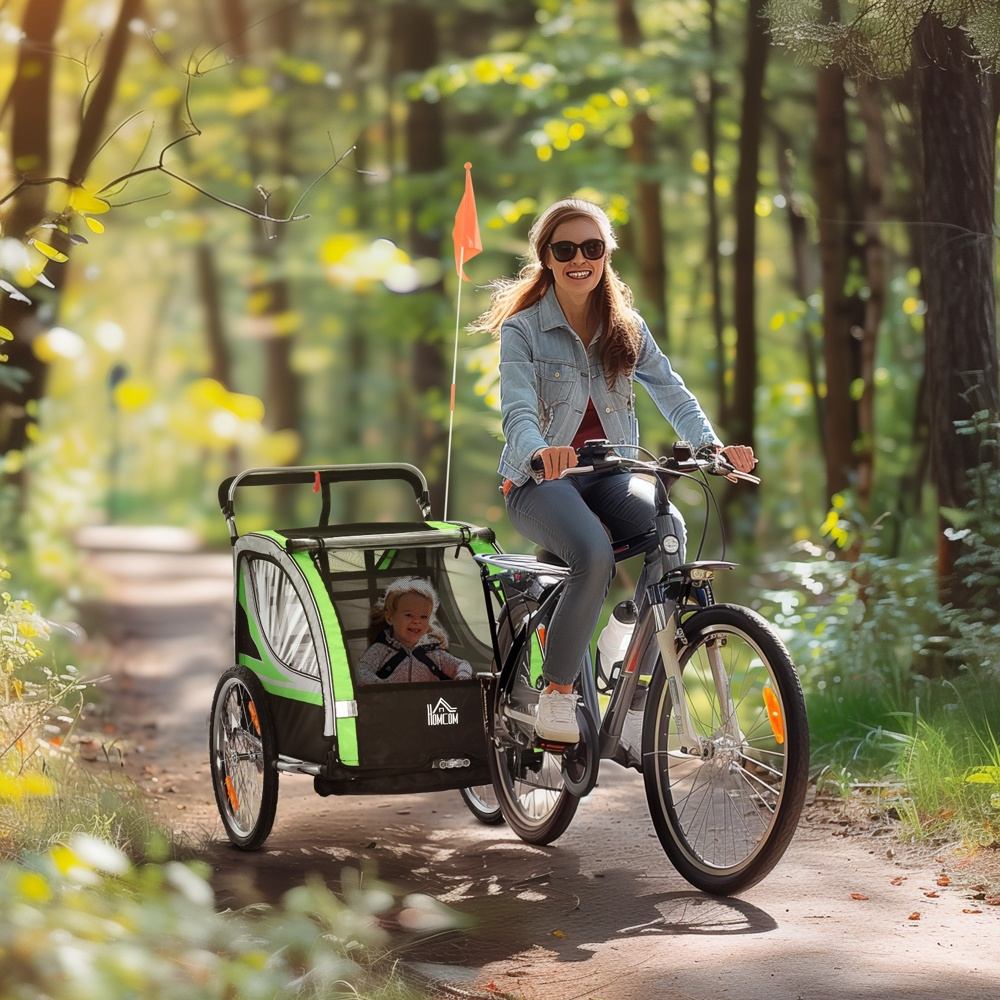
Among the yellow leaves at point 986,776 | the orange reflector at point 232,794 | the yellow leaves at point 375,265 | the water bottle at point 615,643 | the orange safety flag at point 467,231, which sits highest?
the yellow leaves at point 375,265

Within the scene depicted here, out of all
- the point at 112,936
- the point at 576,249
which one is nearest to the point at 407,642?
the point at 576,249

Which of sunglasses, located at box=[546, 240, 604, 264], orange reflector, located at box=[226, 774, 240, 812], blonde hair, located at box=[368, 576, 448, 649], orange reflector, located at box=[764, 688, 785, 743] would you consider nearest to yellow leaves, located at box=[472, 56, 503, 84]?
blonde hair, located at box=[368, 576, 448, 649]

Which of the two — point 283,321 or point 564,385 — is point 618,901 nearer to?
point 564,385

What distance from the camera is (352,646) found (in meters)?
5.79

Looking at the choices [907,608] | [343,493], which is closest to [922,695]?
[907,608]

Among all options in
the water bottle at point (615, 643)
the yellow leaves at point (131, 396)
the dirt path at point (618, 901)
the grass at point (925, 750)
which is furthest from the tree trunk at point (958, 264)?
the yellow leaves at point (131, 396)

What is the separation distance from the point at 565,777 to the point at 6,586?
5.85 meters

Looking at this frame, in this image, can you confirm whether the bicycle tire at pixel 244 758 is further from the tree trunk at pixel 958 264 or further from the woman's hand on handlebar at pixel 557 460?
the tree trunk at pixel 958 264

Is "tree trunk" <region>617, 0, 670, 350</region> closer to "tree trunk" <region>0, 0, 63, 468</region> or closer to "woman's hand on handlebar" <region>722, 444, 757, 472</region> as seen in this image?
"tree trunk" <region>0, 0, 63, 468</region>

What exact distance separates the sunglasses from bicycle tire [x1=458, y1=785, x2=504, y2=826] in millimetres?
2125

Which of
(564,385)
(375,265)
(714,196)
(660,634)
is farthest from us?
(375,265)

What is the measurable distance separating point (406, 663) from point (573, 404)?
3.80 feet

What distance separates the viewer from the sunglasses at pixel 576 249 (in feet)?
16.6

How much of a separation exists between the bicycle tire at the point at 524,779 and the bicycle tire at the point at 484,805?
198 millimetres
